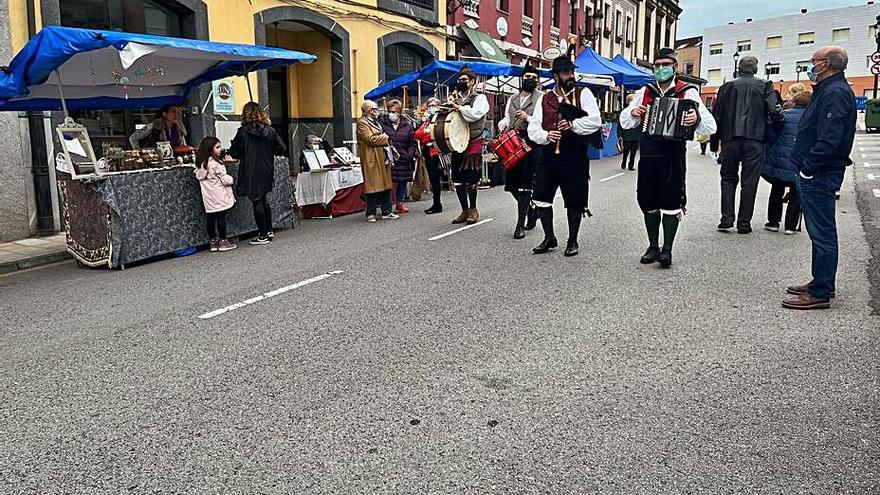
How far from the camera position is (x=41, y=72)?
7250 millimetres

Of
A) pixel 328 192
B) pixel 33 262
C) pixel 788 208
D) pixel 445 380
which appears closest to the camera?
pixel 445 380

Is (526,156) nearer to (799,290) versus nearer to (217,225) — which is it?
(799,290)

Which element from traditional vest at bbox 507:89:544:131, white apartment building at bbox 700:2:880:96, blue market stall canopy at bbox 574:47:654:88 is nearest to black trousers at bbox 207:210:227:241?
traditional vest at bbox 507:89:544:131

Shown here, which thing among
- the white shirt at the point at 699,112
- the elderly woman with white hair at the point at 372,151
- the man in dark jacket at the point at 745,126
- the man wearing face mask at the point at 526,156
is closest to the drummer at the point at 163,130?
the elderly woman with white hair at the point at 372,151

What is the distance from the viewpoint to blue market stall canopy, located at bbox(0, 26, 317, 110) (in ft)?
23.0

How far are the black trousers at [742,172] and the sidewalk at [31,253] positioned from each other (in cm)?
814

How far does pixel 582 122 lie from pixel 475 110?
2719 millimetres

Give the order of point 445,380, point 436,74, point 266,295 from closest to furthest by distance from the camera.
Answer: point 445,380 < point 266,295 < point 436,74

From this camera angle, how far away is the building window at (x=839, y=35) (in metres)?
72.6

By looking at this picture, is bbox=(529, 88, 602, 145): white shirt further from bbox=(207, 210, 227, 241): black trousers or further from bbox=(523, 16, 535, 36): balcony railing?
bbox=(523, 16, 535, 36): balcony railing

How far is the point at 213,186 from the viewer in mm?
8500

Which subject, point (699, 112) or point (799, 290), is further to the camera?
point (699, 112)

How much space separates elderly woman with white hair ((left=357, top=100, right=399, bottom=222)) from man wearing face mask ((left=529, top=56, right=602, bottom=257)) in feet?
11.0

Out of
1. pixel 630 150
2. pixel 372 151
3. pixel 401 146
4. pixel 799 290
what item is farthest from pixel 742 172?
pixel 630 150
